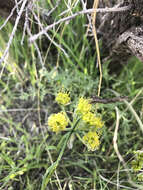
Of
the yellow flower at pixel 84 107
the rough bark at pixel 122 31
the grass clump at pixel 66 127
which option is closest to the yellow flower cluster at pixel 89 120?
the yellow flower at pixel 84 107

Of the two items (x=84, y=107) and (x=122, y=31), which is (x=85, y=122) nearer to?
(x=84, y=107)

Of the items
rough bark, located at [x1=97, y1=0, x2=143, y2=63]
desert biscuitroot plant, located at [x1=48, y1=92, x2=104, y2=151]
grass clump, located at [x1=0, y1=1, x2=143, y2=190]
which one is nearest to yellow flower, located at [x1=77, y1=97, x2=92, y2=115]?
desert biscuitroot plant, located at [x1=48, y1=92, x2=104, y2=151]

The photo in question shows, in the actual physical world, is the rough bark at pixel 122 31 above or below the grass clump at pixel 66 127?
above

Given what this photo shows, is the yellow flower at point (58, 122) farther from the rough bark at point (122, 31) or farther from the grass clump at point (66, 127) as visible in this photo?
the rough bark at point (122, 31)

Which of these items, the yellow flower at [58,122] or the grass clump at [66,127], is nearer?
the yellow flower at [58,122]

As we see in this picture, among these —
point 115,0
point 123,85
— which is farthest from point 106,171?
point 115,0

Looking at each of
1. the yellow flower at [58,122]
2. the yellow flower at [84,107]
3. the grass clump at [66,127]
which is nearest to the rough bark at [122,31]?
the grass clump at [66,127]

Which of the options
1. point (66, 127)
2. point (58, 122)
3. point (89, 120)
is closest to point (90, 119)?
point (89, 120)

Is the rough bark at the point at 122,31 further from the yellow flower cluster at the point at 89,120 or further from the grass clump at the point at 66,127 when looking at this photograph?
the yellow flower cluster at the point at 89,120

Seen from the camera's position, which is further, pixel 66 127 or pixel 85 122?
pixel 66 127

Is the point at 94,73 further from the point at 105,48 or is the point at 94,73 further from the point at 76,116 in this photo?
the point at 76,116

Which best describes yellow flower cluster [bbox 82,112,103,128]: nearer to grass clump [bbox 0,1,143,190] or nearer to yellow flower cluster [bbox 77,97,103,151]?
yellow flower cluster [bbox 77,97,103,151]
